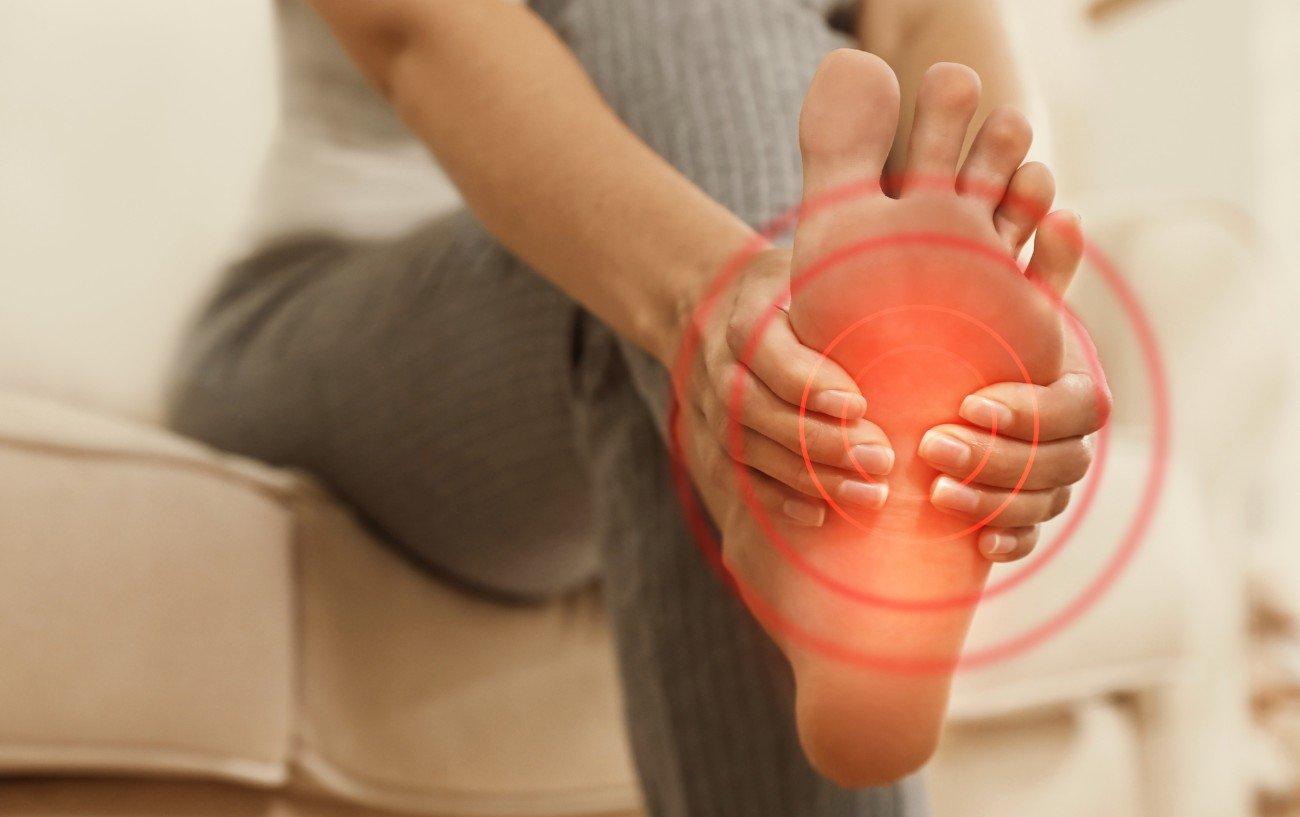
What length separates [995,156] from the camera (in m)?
0.20

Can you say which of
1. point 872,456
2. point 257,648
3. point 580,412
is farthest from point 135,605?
point 872,456

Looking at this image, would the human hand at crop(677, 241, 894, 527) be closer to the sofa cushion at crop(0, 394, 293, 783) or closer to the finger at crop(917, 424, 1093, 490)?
the finger at crop(917, 424, 1093, 490)

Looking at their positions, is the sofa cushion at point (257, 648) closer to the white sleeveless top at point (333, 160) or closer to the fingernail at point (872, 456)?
the white sleeveless top at point (333, 160)

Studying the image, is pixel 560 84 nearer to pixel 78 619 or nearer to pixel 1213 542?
pixel 78 619

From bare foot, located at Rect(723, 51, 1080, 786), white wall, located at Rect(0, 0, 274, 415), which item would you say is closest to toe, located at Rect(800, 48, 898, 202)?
bare foot, located at Rect(723, 51, 1080, 786)

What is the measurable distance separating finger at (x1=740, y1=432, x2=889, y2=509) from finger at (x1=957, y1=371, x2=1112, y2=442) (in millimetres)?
22

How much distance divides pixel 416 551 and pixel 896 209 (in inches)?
11.5

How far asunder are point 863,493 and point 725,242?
65 mm

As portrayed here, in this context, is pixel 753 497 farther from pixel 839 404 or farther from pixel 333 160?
pixel 333 160

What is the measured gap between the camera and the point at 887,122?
0.67ft

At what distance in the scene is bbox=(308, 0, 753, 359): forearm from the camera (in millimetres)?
254

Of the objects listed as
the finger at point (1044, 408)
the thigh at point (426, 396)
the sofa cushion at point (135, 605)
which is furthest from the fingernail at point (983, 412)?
the sofa cushion at point (135, 605)

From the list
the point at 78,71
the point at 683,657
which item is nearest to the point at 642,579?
the point at 683,657

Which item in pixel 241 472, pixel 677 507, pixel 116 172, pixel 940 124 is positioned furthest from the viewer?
pixel 116 172
